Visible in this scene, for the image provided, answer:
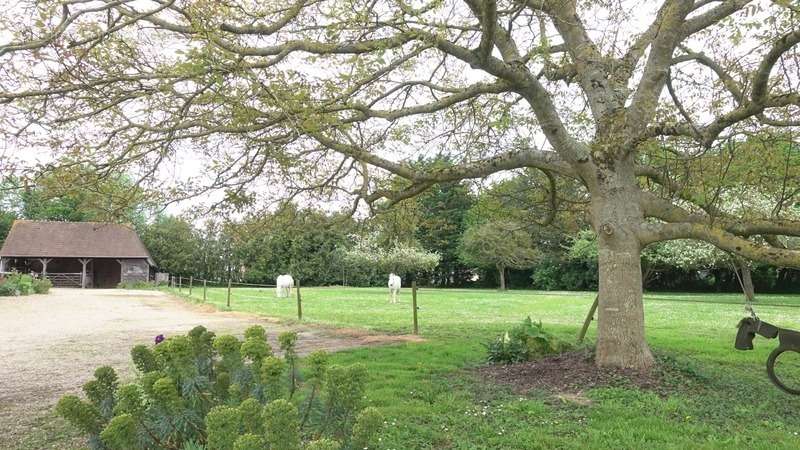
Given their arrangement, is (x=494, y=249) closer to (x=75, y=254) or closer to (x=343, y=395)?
(x=75, y=254)

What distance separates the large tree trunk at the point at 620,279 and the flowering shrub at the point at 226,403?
5183 millimetres

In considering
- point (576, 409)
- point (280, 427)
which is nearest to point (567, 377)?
point (576, 409)

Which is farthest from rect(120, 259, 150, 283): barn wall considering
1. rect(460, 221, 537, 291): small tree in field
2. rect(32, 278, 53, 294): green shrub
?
rect(460, 221, 537, 291): small tree in field

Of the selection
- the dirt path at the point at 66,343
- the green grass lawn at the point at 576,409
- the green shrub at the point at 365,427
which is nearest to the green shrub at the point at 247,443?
the green shrub at the point at 365,427

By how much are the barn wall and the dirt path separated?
27.5 meters

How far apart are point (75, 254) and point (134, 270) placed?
4.64 m

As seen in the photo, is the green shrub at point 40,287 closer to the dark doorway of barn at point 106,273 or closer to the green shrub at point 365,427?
the dark doorway of barn at point 106,273

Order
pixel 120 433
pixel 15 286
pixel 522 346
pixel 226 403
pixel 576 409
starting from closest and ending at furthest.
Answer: pixel 120 433 → pixel 226 403 → pixel 576 409 → pixel 522 346 → pixel 15 286

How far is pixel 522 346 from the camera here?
8.73 m

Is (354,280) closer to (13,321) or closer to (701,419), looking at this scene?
(13,321)

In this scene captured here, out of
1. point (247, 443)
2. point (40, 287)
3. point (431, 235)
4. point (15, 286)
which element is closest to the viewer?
point (247, 443)

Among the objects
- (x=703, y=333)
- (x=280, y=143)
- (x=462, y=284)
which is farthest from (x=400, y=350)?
(x=462, y=284)

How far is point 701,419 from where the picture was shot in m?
5.81

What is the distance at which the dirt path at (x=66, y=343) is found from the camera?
20.6 ft
